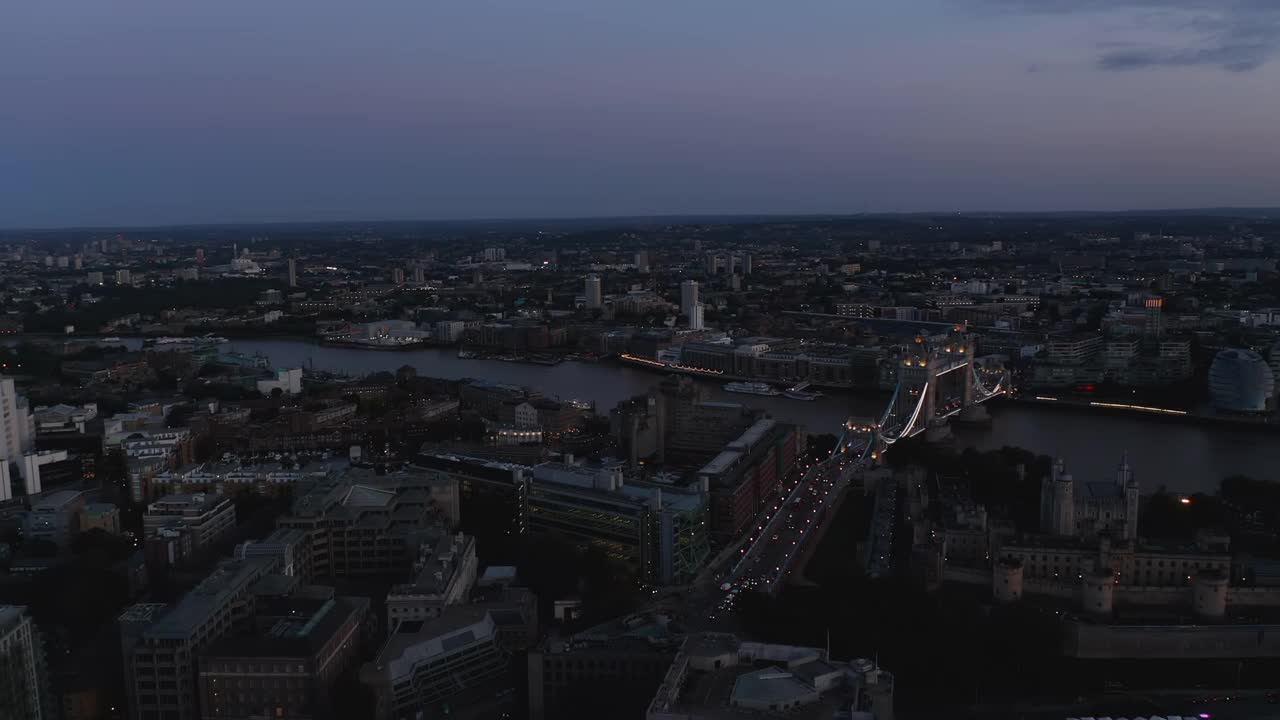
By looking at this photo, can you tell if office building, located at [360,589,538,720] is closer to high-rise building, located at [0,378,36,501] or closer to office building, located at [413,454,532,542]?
office building, located at [413,454,532,542]

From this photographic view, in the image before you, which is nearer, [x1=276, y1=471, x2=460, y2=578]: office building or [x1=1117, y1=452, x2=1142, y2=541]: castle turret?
[x1=276, y1=471, x2=460, y2=578]: office building

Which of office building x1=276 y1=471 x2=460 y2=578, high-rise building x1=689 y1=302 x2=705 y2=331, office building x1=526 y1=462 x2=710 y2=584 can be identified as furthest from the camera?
high-rise building x1=689 y1=302 x2=705 y2=331

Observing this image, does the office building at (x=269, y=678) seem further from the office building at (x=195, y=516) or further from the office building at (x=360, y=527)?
the office building at (x=195, y=516)

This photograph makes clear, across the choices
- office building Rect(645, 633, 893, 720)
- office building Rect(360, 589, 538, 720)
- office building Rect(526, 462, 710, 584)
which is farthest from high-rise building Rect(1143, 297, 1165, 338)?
office building Rect(645, 633, 893, 720)

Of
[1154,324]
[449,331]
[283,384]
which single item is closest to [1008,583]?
[283,384]

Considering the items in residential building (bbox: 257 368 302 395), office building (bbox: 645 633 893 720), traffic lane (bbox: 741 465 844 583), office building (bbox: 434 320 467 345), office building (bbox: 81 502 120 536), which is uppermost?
office building (bbox: 645 633 893 720)

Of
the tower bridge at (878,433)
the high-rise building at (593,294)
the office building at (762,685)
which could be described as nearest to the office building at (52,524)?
the tower bridge at (878,433)
